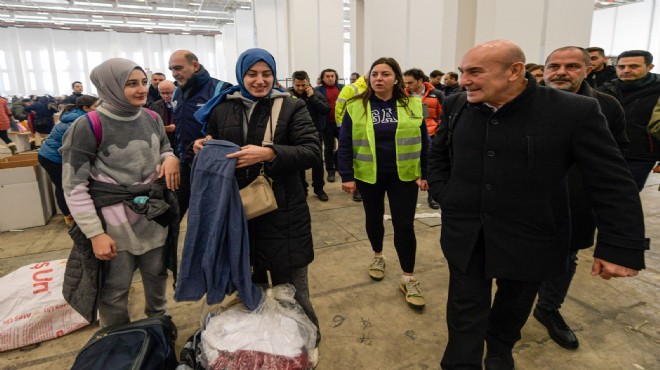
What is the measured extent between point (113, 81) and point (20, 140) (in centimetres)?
1092

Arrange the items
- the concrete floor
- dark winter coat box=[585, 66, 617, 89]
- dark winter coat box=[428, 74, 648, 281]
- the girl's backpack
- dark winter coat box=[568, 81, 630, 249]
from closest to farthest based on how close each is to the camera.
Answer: dark winter coat box=[428, 74, 648, 281]
the girl's backpack
dark winter coat box=[568, 81, 630, 249]
the concrete floor
dark winter coat box=[585, 66, 617, 89]

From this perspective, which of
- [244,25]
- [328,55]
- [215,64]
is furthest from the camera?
[215,64]

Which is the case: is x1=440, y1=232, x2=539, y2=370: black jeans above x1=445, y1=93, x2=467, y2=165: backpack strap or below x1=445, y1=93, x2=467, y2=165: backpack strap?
below

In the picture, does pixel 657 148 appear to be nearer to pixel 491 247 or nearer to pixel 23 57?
pixel 491 247

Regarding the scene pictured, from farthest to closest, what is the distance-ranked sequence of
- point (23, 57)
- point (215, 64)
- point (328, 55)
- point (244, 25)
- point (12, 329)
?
point (215, 64) → point (23, 57) → point (244, 25) → point (328, 55) → point (12, 329)

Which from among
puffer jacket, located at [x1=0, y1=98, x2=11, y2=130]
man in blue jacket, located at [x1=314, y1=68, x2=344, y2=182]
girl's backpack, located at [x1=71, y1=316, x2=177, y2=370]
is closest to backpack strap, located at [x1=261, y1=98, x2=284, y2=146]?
girl's backpack, located at [x1=71, y1=316, x2=177, y2=370]

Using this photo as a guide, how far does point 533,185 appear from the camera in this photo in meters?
1.39

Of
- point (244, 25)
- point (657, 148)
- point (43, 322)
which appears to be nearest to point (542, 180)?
point (657, 148)

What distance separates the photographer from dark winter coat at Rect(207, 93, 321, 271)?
1.67 meters

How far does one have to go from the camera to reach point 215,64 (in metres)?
21.3

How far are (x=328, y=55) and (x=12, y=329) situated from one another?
9.44 meters

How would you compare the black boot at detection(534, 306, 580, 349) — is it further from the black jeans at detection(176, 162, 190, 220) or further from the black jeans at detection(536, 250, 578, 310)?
the black jeans at detection(176, 162, 190, 220)

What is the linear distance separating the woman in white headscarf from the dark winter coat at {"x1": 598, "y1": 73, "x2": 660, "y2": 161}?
3584mm

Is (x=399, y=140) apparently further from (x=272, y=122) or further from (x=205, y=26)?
(x=205, y=26)
